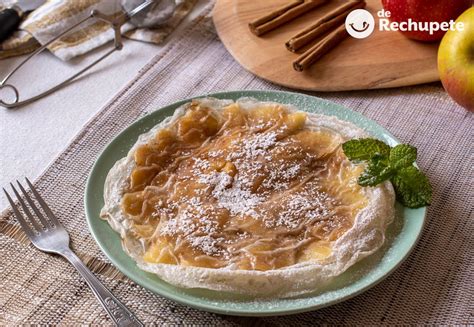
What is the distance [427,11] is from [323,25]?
0.38m

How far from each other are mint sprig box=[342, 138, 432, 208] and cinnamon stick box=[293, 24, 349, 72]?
65 centimetres

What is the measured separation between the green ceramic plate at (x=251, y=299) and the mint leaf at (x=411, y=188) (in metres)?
0.02

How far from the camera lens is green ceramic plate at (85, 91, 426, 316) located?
137 centimetres

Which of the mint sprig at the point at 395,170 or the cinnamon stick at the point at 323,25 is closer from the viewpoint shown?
the mint sprig at the point at 395,170

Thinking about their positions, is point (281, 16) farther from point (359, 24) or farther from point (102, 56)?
point (102, 56)

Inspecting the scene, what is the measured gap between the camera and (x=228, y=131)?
5.97 ft

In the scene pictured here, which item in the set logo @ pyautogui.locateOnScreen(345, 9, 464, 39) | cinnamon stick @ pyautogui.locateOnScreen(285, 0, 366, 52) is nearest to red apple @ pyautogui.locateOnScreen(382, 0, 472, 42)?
logo @ pyautogui.locateOnScreen(345, 9, 464, 39)

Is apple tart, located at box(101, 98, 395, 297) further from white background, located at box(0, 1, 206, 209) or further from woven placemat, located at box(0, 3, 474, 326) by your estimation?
white background, located at box(0, 1, 206, 209)

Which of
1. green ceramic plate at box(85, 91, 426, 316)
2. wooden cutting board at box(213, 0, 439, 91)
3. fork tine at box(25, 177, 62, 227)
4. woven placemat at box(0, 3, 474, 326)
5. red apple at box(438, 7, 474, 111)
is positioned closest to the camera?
green ceramic plate at box(85, 91, 426, 316)

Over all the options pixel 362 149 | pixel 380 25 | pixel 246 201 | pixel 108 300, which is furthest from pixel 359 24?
pixel 108 300

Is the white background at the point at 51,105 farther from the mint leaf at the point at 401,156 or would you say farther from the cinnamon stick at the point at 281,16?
the mint leaf at the point at 401,156

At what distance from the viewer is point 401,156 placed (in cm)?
166

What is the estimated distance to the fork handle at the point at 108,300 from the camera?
1.46 metres

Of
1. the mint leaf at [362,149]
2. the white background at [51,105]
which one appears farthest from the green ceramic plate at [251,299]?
the white background at [51,105]
